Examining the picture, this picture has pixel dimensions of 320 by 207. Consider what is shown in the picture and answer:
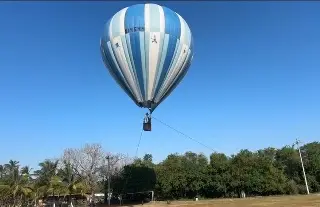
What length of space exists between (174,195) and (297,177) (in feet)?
91.9

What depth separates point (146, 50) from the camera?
32.6m

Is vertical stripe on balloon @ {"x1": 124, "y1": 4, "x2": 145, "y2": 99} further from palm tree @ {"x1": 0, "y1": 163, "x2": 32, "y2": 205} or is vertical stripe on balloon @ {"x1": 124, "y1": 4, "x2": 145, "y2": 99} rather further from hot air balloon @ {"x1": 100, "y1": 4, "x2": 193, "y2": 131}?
palm tree @ {"x1": 0, "y1": 163, "x2": 32, "y2": 205}

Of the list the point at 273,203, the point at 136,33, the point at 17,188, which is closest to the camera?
the point at 136,33

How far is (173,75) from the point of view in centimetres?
3431

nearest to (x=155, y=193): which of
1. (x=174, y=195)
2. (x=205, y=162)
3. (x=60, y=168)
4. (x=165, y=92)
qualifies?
(x=174, y=195)

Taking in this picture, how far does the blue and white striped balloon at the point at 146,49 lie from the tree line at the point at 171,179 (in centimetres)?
3795

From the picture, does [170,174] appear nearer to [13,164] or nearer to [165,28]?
[13,164]

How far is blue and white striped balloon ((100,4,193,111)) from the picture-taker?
32.5 meters

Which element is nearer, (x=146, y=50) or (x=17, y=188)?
(x=146, y=50)

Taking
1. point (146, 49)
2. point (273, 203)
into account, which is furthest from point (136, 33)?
point (273, 203)

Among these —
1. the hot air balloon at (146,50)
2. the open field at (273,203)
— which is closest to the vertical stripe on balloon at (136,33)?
the hot air balloon at (146,50)

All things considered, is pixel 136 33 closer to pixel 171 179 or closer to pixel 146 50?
pixel 146 50

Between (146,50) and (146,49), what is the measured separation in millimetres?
86

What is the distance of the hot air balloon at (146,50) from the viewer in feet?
107
